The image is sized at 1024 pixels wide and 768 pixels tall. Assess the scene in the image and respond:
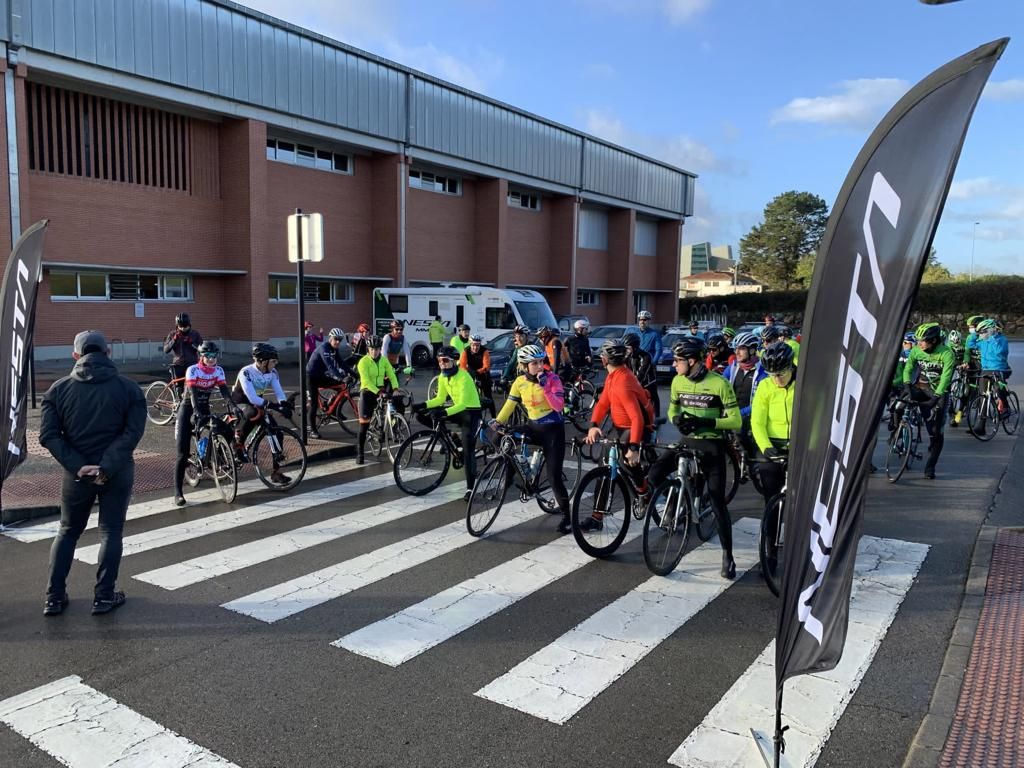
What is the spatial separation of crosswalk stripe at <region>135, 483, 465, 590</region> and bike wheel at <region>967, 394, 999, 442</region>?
9751mm

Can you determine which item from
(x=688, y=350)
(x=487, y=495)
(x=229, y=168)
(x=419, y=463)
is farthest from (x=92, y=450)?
(x=229, y=168)

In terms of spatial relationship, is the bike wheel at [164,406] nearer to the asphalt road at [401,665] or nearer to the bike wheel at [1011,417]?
the asphalt road at [401,665]

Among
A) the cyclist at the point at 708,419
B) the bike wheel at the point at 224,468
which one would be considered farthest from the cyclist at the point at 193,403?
the cyclist at the point at 708,419

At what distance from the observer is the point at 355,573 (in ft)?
20.3

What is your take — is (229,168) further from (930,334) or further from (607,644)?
(607,644)

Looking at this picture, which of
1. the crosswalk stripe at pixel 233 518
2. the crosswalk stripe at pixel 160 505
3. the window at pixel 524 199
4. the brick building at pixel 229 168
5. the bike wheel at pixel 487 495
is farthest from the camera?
the window at pixel 524 199

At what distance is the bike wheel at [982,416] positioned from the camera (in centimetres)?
1316

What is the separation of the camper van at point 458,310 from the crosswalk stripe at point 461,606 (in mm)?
17592

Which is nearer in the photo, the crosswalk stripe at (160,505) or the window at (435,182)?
the crosswalk stripe at (160,505)

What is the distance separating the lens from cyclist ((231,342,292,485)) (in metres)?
8.81

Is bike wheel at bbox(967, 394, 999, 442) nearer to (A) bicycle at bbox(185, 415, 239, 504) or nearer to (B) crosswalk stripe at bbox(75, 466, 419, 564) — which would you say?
(B) crosswalk stripe at bbox(75, 466, 419, 564)

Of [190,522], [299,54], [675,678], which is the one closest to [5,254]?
[299,54]

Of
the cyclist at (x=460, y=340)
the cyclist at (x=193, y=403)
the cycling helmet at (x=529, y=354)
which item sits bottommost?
the cyclist at (x=193, y=403)

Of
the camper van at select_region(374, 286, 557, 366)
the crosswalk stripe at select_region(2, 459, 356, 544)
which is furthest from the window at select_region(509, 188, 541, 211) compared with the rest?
the crosswalk stripe at select_region(2, 459, 356, 544)
